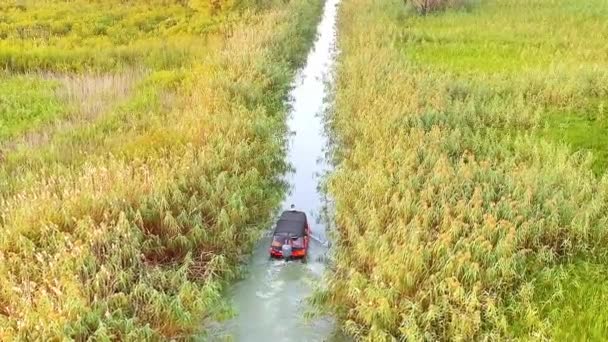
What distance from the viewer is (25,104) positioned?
16.0m

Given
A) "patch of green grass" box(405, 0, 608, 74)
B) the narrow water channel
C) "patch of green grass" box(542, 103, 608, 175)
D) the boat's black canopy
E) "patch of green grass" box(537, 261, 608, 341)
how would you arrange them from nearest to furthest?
"patch of green grass" box(537, 261, 608, 341) → the narrow water channel → the boat's black canopy → "patch of green grass" box(542, 103, 608, 175) → "patch of green grass" box(405, 0, 608, 74)

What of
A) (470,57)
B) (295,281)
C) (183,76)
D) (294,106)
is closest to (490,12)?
(470,57)

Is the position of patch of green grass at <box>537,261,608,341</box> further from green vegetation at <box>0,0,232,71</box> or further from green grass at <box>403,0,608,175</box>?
green vegetation at <box>0,0,232,71</box>

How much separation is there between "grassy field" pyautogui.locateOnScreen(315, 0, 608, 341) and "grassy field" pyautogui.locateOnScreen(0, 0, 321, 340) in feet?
6.16

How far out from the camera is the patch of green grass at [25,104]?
14.6 meters

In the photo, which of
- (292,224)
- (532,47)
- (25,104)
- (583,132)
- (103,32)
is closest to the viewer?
(292,224)

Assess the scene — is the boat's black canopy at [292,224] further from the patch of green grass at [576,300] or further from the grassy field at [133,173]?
the patch of green grass at [576,300]

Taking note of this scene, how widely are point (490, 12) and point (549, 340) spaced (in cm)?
2276

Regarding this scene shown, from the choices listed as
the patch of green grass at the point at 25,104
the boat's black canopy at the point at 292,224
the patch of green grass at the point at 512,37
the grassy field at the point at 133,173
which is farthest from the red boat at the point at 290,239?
the patch of green grass at the point at 512,37

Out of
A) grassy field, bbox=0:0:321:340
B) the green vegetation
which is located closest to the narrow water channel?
grassy field, bbox=0:0:321:340

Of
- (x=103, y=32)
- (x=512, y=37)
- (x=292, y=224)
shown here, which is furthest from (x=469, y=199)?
(x=103, y=32)

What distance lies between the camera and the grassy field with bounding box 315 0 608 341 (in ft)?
25.5

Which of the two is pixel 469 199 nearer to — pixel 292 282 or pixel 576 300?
pixel 576 300

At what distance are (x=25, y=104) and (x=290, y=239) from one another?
31.0 ft
